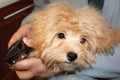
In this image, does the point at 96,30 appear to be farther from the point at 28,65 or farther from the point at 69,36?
the point at 28,65

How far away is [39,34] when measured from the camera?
104 centimetres

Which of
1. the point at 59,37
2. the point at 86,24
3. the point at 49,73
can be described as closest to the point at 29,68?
the point at 49,73

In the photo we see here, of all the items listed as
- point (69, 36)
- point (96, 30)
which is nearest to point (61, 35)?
point (69, 36)

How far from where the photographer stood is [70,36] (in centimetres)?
105

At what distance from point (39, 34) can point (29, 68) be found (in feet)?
0.58

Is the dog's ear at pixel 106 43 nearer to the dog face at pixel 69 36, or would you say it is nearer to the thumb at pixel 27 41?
the dog face at pixel 69 36

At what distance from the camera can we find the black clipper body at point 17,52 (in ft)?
3.56

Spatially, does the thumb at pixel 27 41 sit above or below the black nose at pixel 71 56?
above

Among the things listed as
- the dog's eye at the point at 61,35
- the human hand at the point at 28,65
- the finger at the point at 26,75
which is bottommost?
the finger at the point at 26,75

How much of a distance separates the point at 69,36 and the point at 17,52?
0.70ft

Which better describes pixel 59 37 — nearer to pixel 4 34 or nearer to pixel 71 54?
pixel 71 54

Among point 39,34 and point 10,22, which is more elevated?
point 39,34

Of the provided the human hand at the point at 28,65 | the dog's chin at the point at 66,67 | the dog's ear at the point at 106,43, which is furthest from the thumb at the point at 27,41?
the dog's ear at the point at 106,43

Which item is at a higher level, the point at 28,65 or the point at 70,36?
the point at 70,36
